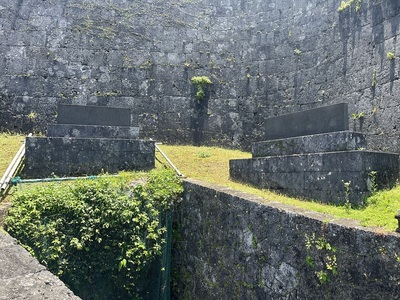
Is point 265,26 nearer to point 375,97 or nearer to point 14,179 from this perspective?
point 375,97

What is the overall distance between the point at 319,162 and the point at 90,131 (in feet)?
18.2

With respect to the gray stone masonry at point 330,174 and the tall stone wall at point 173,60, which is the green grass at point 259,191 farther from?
the tall stone wall at point 173,60

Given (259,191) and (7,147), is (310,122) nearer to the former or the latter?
(259,191)

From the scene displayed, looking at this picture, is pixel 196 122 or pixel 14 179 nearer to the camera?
pixel 14 179

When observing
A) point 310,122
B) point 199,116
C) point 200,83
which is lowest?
point 310,122

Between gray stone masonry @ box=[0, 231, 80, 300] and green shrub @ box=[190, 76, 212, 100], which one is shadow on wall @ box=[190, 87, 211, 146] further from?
gray stone masonry @ box=[0, 231, 80, 300]

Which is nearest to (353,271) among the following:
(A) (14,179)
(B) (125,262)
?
(B) (125,262)

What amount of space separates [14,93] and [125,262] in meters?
8.57

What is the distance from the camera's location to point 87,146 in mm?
8773

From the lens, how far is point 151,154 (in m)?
9.28

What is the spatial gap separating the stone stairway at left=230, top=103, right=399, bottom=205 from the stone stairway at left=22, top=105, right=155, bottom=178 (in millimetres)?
2620

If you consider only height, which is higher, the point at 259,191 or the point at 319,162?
the point at 319,162

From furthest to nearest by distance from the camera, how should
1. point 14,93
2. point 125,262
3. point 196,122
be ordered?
point 196,122 → point 14,93 → point 125,262

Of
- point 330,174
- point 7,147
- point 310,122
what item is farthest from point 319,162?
point 7,147
